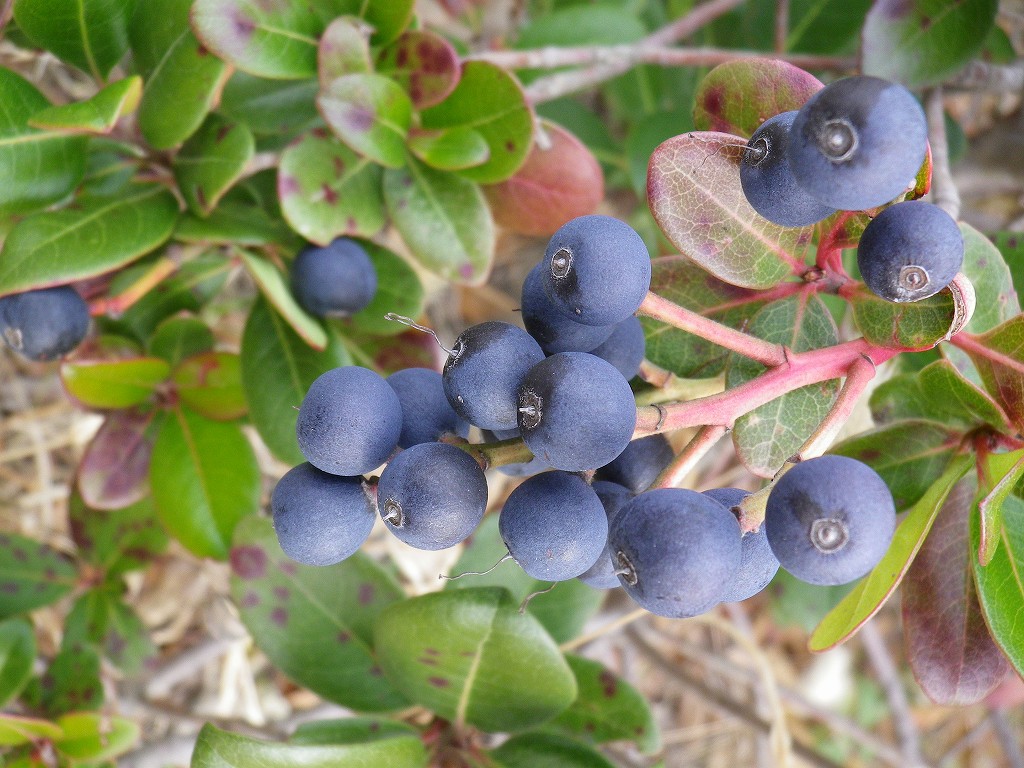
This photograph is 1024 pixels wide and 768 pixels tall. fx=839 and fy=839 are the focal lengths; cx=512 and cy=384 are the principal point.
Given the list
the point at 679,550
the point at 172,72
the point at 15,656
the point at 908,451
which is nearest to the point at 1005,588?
the point at 908,451

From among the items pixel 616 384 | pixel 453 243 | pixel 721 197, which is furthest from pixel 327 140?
pixel 616 384

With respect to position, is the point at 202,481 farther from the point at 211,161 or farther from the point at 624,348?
the point at 624,348

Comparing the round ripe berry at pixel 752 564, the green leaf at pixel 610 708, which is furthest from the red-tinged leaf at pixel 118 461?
the round ripe berry at pixel 752 564

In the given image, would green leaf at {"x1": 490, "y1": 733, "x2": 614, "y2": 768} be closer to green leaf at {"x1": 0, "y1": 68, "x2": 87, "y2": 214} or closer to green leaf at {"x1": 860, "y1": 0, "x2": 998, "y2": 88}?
green leaf at {"x1": 0, "y1": 68, "x2": 87, "y2": 214}

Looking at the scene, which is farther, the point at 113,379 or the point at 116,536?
the point at 116,536

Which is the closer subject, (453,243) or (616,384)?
(616,384)

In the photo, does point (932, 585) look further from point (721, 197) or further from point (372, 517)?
point (372, 517)

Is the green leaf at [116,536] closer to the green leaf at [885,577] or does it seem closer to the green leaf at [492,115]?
the green leaf at [492,115]
